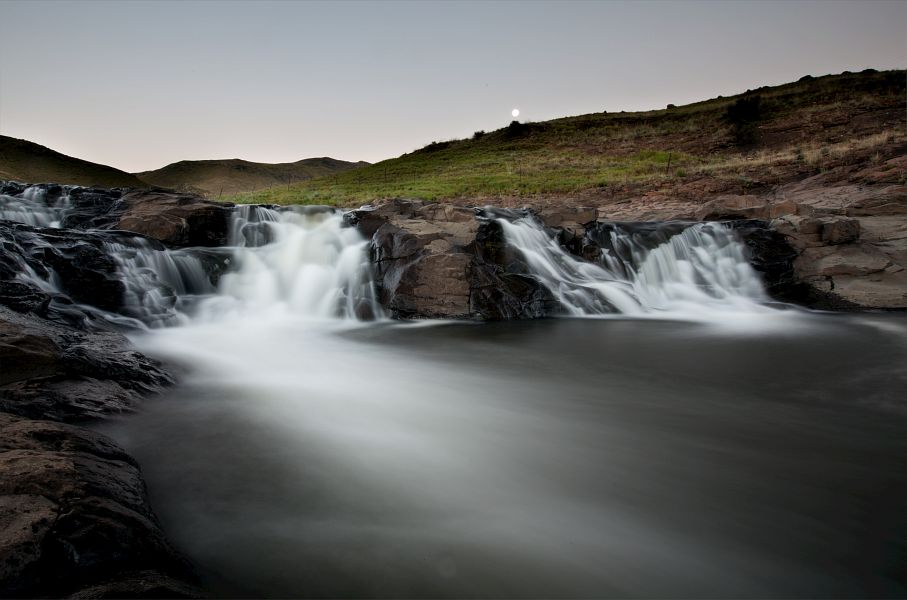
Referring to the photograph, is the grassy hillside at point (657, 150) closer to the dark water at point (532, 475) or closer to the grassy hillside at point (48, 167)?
the dark water at point (532, 475)

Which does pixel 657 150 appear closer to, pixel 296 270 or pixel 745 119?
pixel 745 119

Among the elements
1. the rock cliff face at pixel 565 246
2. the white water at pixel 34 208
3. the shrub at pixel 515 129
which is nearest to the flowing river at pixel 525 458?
the rock cliff face at pixel 565 246

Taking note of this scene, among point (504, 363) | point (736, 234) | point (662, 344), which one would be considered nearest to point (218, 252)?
point (504, 363)

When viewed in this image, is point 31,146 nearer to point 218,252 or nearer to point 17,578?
point 218,252

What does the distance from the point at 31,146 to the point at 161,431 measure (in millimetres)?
85029

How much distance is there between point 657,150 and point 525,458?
39.4m

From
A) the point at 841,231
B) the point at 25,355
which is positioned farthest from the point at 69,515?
the point at 841,231

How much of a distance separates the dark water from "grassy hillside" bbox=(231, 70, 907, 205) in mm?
16391

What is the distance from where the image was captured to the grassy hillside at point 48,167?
57969 millimetres

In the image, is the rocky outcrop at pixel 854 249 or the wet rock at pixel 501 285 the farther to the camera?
the rocky outcrop at pixel 854 249

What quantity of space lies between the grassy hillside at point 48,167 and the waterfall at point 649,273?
199 feet

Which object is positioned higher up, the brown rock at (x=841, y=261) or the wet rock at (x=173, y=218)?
the wet rock at (x=173, y=218)

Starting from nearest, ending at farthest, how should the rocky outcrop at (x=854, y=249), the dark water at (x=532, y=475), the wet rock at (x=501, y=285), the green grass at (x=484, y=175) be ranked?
the dark water at (x=532, y=475) < the wet rock at (x=501, y=285) < the rocky outcrop at (x=854, y=249) < the green grass at (x=484, y=175)

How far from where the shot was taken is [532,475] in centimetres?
337
